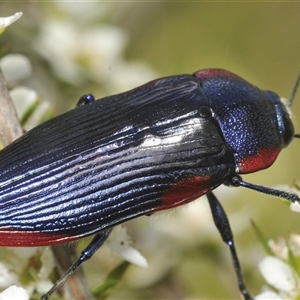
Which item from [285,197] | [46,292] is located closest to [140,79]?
[285,197]

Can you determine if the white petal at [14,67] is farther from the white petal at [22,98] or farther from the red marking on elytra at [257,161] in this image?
the red marking on elytra at [257,161]

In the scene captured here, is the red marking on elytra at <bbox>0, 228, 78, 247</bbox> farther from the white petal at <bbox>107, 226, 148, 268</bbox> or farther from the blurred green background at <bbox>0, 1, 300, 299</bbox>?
the blurred green background at <bbox>0, 1, 300, 299</bbox>

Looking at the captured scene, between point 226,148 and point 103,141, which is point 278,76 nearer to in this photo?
point 226,148

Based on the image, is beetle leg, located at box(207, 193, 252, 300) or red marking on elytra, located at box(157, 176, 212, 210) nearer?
red marking on elytra, located at box(157, 176, 212, 210)

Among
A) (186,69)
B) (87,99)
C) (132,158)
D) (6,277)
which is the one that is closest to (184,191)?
(132,158)

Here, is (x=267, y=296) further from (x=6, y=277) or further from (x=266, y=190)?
(x=6, y=277)

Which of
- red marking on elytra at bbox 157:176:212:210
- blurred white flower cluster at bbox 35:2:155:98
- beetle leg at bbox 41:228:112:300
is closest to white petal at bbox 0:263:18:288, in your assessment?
beetle leg at bbox 41:228:112:300

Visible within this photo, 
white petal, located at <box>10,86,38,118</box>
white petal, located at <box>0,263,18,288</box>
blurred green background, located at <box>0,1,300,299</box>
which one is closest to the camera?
white petal, located at <box>0,263,18,288</box>

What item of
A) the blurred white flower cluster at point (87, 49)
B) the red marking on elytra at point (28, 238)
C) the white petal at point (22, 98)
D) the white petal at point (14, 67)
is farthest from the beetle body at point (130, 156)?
the blurred white flower cluster at point (87, 49)
